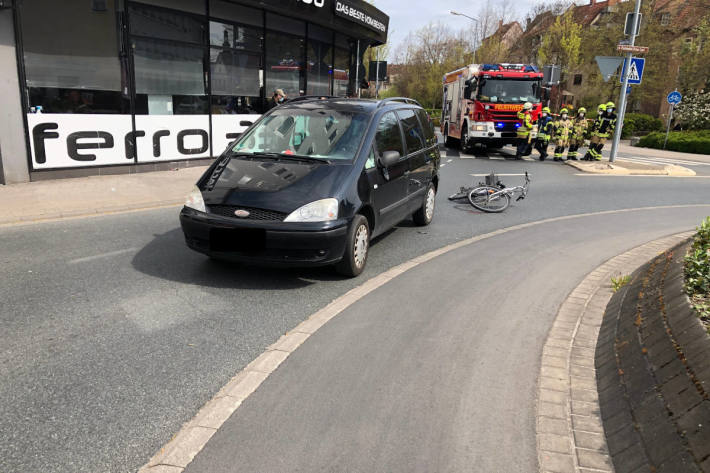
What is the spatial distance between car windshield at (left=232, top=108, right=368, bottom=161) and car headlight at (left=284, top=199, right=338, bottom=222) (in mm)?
786

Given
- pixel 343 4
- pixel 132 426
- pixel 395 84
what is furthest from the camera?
pixel 395 84

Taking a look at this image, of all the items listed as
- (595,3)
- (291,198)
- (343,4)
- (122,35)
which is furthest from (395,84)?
(291,198)

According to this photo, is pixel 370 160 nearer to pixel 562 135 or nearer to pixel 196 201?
pixel 196 201

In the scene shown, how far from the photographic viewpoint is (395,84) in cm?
6944

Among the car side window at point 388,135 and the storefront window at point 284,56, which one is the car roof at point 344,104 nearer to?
the car side window at point 388,135

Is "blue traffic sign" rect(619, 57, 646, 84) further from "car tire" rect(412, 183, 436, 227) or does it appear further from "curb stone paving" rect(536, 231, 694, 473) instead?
"curb stone paving" rect(536, 231, 694, 473)

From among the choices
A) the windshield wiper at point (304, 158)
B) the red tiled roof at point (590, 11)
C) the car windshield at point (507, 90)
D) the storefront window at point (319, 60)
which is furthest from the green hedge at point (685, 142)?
the red tiled roof at point (590, 11)

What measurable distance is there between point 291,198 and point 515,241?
392 centimetres

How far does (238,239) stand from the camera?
17.4ft

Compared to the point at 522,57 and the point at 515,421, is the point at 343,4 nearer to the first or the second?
the point at 515,421

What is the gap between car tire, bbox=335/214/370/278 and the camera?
570 cm

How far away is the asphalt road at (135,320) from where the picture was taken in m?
3.05

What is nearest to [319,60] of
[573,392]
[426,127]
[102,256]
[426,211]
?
[426,127]

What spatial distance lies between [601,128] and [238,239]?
17259 mm
